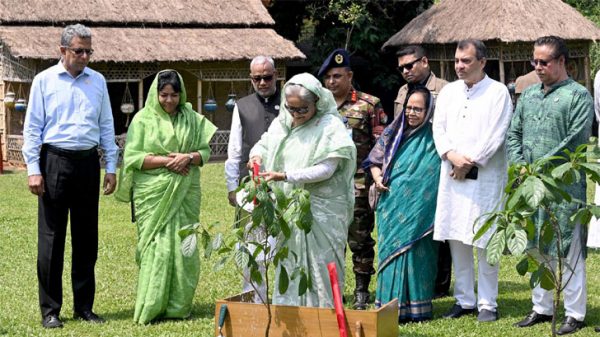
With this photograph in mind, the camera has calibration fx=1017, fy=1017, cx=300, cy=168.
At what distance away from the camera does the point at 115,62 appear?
20500 mm

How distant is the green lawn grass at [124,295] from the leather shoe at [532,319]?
76 mm

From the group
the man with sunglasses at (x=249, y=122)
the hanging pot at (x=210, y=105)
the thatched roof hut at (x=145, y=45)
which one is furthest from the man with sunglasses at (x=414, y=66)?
the hanging pot at (x=210, y=105)

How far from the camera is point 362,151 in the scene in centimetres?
762

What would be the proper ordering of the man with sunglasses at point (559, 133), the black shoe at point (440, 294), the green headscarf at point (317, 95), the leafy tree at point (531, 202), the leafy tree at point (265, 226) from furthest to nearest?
the black shoe at point (440, 294) → the man with sunglasses at point (559, 133) → the green headscarf at point (317, 95) → the leafy tree at point (265, 226) → the leafy tree at point (531, 202)

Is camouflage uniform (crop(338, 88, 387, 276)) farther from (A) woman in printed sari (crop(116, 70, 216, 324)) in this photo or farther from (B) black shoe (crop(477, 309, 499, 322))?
(A) woman in printed sari (crop(116, 70, 216, 324))

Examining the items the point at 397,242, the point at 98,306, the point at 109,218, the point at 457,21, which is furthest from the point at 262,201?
the point at 457,21

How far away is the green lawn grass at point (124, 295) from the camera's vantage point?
687 cm

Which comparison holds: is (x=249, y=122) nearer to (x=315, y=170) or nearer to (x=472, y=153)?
(x=315, y=170)

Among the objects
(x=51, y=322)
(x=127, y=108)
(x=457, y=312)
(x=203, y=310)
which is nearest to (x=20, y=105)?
(x=127, y=108)

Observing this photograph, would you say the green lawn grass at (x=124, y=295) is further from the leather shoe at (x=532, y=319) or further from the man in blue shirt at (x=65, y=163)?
the man in blue shirt at (x=65, y=163)

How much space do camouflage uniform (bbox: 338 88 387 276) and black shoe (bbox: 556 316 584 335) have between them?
1.57 metres

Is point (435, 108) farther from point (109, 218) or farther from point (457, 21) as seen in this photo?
point (457, 21)

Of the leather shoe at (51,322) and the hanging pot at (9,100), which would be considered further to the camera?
the hanging pot at (9,100)

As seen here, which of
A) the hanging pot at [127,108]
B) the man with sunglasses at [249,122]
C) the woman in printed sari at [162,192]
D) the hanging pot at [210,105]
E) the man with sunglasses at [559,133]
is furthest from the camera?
the hanging pot at [210,105]
